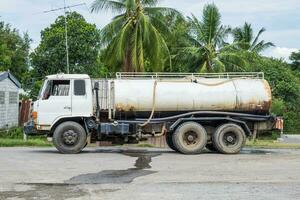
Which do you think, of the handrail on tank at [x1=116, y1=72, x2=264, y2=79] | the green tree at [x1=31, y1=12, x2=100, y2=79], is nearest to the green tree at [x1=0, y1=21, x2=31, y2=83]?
the green tree at [x1=31, y1=12, x2=100, y2=79]

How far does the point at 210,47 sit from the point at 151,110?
1977 centimetres

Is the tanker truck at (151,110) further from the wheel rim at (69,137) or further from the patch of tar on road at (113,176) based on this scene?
the patch of tar on road at (113,176)

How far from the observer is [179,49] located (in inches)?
1538

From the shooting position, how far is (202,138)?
64.6ft

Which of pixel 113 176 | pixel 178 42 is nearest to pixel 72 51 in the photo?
pixel 178 42

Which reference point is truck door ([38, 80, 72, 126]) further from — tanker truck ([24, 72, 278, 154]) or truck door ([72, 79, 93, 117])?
truck door ([72, 79, 93, 117])

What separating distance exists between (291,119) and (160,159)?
26.8 m

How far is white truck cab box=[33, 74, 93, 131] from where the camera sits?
19328mm

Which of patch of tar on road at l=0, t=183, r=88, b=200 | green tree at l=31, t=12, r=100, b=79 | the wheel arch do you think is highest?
green tree at l=31, t=12, r=100, b=79

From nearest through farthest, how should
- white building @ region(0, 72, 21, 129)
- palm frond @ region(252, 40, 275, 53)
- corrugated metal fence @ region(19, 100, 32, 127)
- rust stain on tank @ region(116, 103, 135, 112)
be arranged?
rust stain on tank @ region(116, 103, 135, 112) → white building @ region(0, 72, 21, 129) → corrugated metal fence @ region(19, 100, 32, 127) → palm frond @ region(252, 40, 275, 53)

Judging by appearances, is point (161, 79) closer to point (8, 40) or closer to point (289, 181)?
point (289, 181)

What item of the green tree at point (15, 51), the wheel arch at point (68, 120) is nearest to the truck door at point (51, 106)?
the wheel arch at point (68, 120)

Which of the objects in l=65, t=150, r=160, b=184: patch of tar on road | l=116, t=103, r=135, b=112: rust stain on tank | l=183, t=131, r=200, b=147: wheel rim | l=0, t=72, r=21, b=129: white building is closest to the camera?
l=65, t=150, r=160, b=184: patch of tar on road

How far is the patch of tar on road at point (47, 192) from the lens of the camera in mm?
10391
